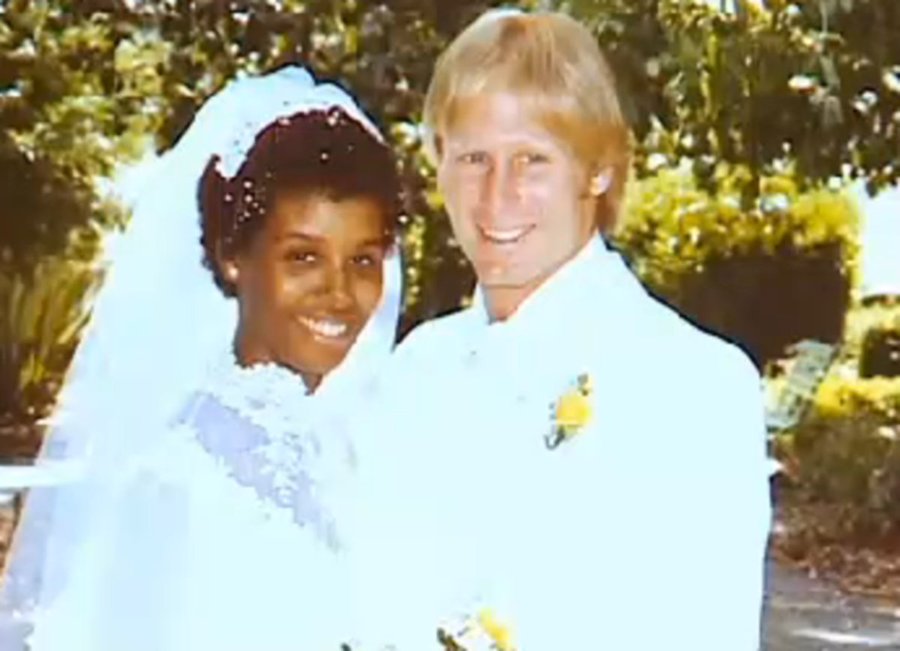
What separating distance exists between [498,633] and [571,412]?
0.90ft

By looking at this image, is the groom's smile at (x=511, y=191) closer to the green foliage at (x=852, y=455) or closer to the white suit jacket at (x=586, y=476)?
the white suit jacket at (x=586, y=476)

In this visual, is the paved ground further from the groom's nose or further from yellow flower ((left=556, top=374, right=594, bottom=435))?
the groom's nose

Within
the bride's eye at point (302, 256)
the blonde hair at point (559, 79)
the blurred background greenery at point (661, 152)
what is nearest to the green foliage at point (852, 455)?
the blurred background greenery at point (661, 152)

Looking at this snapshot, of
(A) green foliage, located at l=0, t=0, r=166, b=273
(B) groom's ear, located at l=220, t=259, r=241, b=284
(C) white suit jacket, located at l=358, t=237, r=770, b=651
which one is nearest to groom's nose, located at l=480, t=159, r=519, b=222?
(C) white suit jacket, located at l=358, t=237, r=770, b=651

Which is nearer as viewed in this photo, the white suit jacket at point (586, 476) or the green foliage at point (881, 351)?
the white suit jacket at point (586, 476)

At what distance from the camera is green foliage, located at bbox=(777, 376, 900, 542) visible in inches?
70.5

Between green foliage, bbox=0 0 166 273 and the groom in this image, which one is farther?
green foliage, bbox=0 0 166 273

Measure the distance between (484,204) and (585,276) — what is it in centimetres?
15

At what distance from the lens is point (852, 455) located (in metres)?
1.82

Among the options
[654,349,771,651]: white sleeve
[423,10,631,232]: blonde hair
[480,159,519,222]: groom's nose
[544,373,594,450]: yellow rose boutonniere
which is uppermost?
[423,10,631,232]: blonde hair

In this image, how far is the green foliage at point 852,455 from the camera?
1.79 m

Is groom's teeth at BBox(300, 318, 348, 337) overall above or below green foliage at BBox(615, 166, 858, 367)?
below

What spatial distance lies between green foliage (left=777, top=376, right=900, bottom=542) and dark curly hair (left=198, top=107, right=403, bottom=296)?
1.88ft

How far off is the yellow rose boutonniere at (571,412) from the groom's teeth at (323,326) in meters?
0.29
